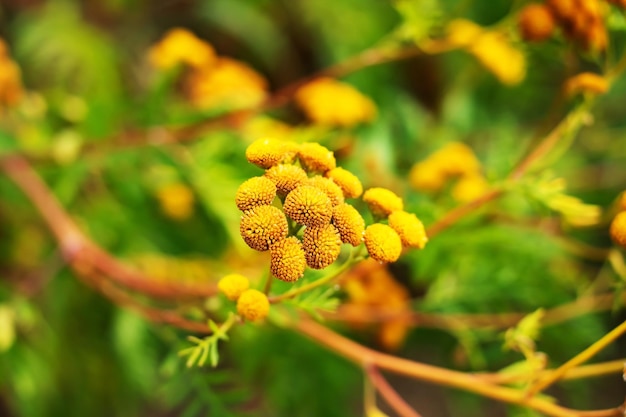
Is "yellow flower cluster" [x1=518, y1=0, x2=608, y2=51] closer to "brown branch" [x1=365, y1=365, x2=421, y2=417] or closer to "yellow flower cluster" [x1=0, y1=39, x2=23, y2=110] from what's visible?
"brown branch" [x1=365, y1=365, x2=421, y2=417]

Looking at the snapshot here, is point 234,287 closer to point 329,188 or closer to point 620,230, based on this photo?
point 329,188

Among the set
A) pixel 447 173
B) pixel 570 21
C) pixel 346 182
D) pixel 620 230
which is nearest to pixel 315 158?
pixel 346 182

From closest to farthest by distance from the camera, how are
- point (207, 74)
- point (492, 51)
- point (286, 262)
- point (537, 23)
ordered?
point (286, 262)
point (537, 23)
point (492, 51)
point (207, 74)

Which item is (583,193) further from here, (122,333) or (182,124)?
(122,333)

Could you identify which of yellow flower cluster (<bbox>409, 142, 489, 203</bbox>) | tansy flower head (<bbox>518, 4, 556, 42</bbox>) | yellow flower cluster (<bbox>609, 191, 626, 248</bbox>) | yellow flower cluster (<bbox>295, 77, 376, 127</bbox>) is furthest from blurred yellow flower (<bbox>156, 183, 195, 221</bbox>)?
yellow flower cluster (<bbox>609, 191, 626, 248</bbox>)

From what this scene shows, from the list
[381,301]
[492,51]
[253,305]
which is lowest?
[253,305]

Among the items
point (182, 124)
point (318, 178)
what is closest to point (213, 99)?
point (182, 124)

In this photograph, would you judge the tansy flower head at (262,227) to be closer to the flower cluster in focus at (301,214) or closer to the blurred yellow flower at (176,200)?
the flower cluster in focus at (301,214)
